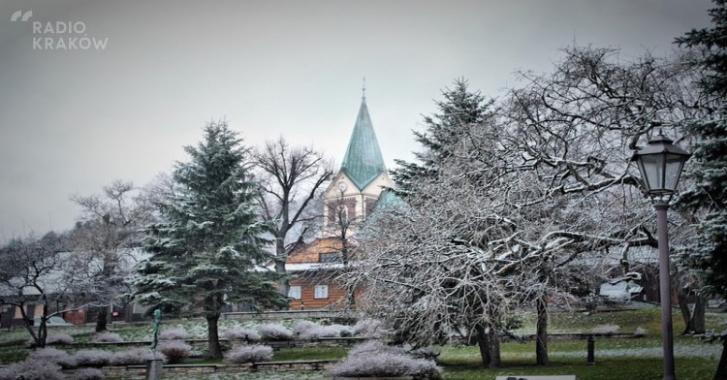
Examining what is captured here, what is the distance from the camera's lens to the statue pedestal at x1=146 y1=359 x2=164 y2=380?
43.6 ft

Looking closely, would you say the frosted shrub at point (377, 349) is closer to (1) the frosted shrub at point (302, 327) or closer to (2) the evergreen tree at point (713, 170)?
(2) the evergreen tree at point (713, 170)

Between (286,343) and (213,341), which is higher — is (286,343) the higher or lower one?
the lower one

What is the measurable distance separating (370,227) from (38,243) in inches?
387

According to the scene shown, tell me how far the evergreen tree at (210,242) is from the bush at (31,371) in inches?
160

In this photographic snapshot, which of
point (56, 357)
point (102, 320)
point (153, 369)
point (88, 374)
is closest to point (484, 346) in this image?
point (153, 369)

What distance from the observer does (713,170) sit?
7695 millimetres

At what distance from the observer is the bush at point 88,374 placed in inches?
537

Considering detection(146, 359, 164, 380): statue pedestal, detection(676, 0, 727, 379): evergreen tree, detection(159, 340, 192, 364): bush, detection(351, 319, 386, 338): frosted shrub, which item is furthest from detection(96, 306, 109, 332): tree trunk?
detection(676, 0, 727, 379): evergreen tree

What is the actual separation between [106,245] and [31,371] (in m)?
12.2

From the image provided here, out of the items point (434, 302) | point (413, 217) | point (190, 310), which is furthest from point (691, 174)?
point (190, 310)

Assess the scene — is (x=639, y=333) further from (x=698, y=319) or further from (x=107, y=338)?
(x=107, y=338)

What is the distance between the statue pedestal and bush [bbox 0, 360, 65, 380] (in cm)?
168

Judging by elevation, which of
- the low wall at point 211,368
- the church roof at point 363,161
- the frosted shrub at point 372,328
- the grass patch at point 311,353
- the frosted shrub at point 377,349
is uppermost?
the church roof at point 363,161

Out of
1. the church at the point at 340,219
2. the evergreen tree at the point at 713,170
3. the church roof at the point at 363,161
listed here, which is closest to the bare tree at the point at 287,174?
the church at the point at 340,219
